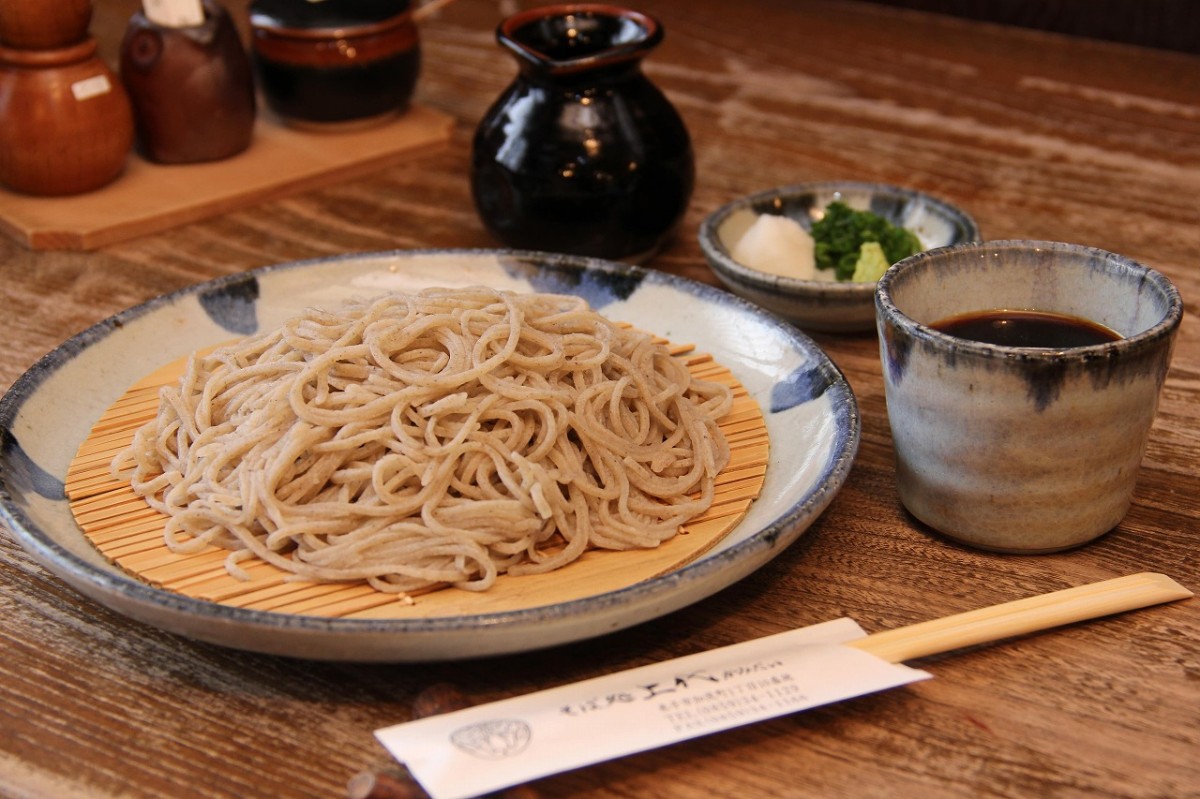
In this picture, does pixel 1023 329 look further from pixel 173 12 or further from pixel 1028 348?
pixel 173 12

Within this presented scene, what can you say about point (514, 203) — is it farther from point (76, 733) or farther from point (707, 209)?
point (76, 733)

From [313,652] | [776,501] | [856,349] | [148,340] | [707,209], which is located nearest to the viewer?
[313,652]

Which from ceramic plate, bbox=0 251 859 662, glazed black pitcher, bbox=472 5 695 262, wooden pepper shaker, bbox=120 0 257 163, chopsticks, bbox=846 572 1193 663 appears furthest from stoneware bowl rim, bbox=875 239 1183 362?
wooden pepper shaker, bbox=120 0 257 163

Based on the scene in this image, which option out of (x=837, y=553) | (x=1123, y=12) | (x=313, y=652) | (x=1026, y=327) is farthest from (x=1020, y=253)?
(x=1123, y=12)

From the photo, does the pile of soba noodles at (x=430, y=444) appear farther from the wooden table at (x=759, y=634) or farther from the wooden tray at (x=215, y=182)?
the wooden tray at (x=215, y=182)

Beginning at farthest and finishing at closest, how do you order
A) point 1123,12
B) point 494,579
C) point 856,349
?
point 1123,12
point 856,349
point 494,579

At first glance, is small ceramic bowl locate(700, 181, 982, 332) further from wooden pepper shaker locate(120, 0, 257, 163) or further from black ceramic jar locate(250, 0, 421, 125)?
wooden pepper shaker locate(120, 0, 257, 163)
